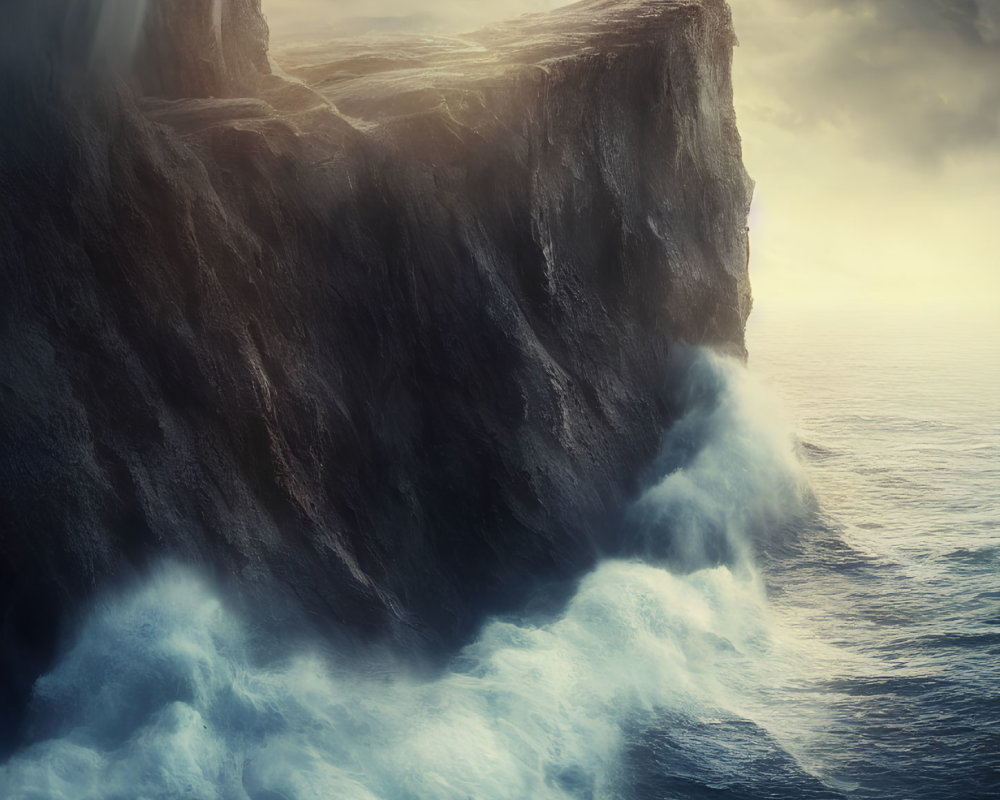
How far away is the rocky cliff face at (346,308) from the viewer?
1227cm

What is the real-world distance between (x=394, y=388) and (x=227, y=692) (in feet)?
21.1

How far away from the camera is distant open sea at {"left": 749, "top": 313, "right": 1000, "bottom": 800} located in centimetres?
1370

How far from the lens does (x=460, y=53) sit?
22344 millimetres

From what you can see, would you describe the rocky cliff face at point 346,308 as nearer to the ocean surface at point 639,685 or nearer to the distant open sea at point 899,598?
the ocean surface at point 639,685

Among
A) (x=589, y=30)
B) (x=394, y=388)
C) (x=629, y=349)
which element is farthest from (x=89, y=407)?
(x=589, y=30)

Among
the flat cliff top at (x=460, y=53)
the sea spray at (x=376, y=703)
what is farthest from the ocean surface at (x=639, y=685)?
the flat cliff top at (x=460, y=53)

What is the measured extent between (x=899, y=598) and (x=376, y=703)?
1201cm

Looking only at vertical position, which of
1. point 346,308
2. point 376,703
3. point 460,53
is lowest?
point 376,703

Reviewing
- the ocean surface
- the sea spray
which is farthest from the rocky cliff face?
the ocean surface

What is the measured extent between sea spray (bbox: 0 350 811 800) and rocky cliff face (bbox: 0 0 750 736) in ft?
2.53

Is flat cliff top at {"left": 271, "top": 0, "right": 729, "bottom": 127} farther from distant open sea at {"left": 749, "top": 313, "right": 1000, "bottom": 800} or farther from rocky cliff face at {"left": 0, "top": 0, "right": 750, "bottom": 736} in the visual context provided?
distant open sea at {"left": 749, "top": 313, "right": 1000, "bottom": 800}

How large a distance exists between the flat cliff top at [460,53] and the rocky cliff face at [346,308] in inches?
4.5

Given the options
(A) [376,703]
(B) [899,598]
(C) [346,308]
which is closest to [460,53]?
(C) [346,308]

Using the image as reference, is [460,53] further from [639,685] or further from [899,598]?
[899,598]
